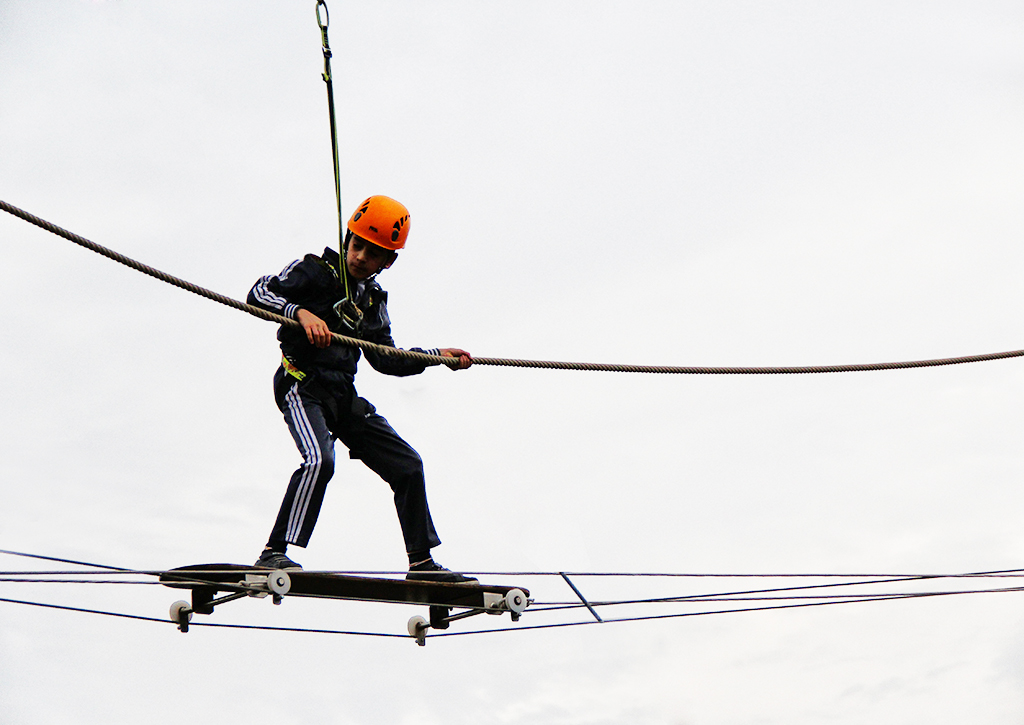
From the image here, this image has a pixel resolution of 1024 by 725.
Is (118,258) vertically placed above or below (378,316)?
below

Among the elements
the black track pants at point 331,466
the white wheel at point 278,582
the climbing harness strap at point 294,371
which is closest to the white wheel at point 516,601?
the black track pants at point 331,466

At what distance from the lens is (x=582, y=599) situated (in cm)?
762

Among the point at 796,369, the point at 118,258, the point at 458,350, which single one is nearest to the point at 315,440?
the point at 458,350

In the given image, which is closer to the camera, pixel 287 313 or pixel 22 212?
pixel 22 212

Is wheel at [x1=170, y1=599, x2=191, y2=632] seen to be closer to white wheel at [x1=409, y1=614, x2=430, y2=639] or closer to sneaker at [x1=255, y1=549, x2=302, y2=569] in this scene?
sneaker at [x1=255, y1=549, x2=302, y2=569]

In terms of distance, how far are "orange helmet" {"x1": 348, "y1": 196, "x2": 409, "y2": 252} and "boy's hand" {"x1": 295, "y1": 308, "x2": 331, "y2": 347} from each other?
1.99ft

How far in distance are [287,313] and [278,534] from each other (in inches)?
44.0

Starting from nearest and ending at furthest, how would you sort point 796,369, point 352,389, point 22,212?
point 22,212, point 352,389, point 796,369

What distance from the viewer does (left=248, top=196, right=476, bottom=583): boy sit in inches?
247

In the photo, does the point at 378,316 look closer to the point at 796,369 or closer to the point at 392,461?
the point at 392,461

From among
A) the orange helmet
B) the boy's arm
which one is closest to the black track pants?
the boy's arm

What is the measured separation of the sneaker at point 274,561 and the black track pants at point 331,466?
0.08 m

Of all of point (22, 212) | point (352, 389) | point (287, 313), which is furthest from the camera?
point (352, 389)

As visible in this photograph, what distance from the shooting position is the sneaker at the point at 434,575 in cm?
687
